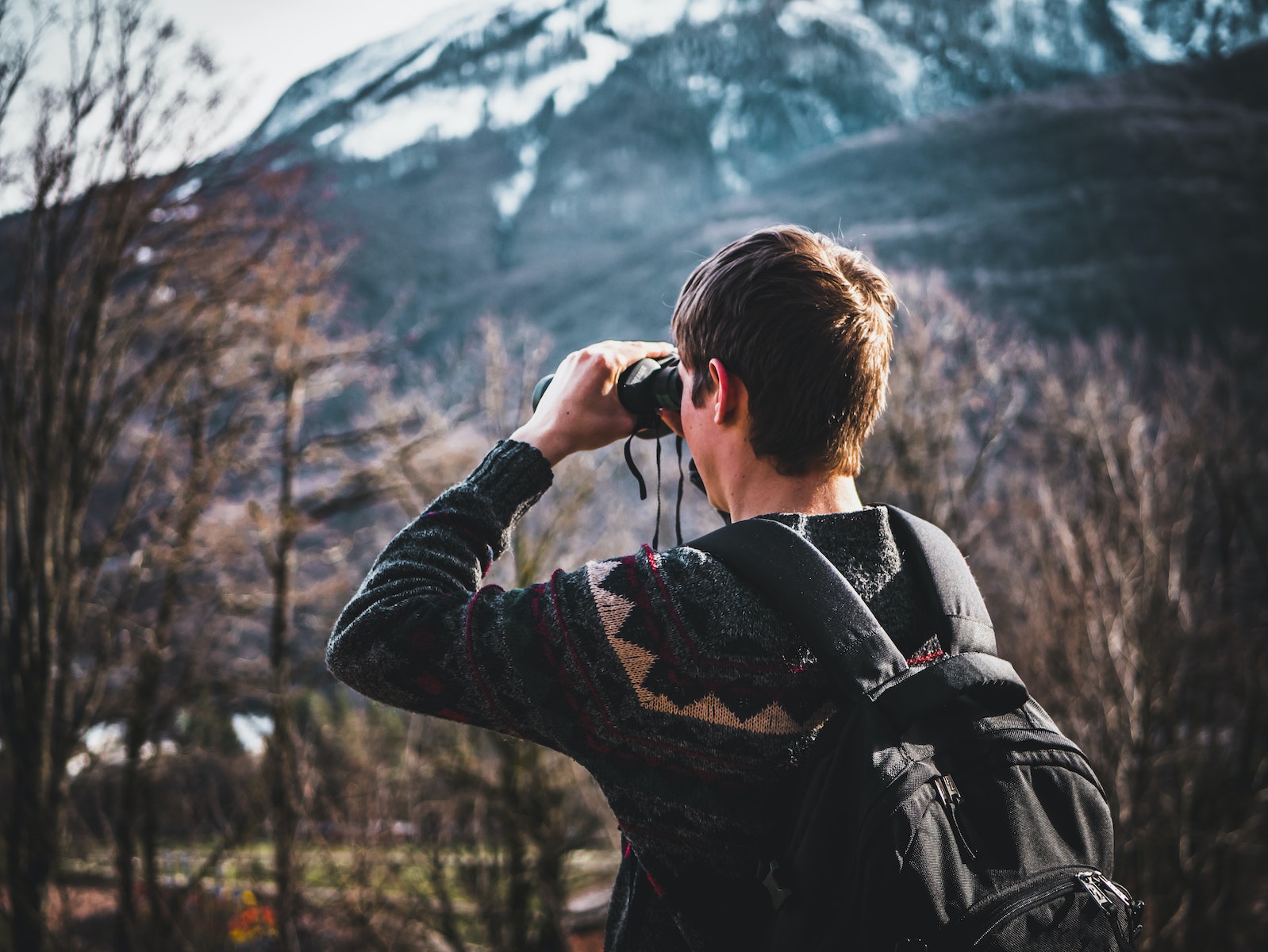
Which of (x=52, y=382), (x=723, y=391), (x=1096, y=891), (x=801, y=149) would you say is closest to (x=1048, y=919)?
(x=1096, y=891)

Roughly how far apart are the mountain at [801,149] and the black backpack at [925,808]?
22742 mm

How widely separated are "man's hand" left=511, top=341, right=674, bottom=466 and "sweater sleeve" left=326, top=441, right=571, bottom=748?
0.71 feet

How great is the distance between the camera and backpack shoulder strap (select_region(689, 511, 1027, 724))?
943 mm

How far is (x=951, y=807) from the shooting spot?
935mm

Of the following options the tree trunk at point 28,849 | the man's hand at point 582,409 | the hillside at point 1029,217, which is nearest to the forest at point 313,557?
the tree trunk at point 28,849

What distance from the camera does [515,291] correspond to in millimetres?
35906

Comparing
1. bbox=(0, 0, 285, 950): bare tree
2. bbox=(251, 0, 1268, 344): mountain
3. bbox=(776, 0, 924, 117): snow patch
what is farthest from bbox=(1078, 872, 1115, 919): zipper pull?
bbox=(776, 0, 924, 117): snow patch

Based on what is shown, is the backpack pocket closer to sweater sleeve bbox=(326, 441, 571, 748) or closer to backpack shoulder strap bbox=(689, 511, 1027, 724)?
backpack shoulder strap bbox=(689, 511, 1027, 724)

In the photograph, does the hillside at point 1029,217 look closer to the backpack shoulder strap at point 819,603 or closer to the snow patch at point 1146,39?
the snow patch at point 1146,39

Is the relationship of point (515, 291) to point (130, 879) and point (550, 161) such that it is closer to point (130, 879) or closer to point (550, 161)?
point (550, 161)

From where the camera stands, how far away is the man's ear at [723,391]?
1124 millimetres

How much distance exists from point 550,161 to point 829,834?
50.4 meters

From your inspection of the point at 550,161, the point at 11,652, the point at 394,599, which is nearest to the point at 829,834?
the point at 394,599

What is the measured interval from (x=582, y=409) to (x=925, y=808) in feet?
2.36
